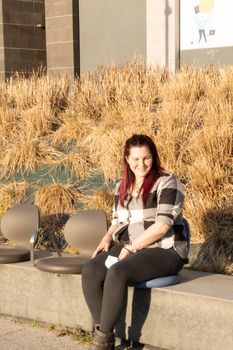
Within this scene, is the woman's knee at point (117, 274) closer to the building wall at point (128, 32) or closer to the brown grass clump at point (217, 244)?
the brown grass clump at point (217, 244)

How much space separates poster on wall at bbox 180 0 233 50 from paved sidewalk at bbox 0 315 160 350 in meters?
8.84

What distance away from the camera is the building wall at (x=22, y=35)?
1841 cm

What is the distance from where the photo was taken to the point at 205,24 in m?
13.6

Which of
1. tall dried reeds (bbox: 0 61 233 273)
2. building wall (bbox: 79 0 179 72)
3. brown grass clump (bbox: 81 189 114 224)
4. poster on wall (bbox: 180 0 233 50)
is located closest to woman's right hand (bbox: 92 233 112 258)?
tall dried reeds (bbox: 0 61 233 273)

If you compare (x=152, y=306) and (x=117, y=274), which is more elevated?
(x=117, y=274)

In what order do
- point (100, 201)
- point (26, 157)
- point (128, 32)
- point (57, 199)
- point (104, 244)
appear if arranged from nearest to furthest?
1. point (104, 244)
2. point (100, 201)
3. point (57, 199)
4. point (26, 157)
5. point (128, 32)

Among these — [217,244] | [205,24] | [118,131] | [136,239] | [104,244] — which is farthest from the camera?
[205,24]

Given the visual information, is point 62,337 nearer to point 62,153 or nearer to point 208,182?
point 208,182

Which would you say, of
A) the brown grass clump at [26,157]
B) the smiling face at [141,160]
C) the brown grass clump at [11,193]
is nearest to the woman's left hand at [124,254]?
the smiling face at [141,160]

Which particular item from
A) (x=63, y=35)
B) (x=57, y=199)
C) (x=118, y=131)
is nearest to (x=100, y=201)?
(x=57, y=199)

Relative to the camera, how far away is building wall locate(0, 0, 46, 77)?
1841 cm

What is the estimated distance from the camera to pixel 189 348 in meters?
4.77

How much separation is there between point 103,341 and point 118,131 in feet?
12.6

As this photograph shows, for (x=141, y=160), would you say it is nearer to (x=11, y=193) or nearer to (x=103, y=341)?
(x=103, y=341)
